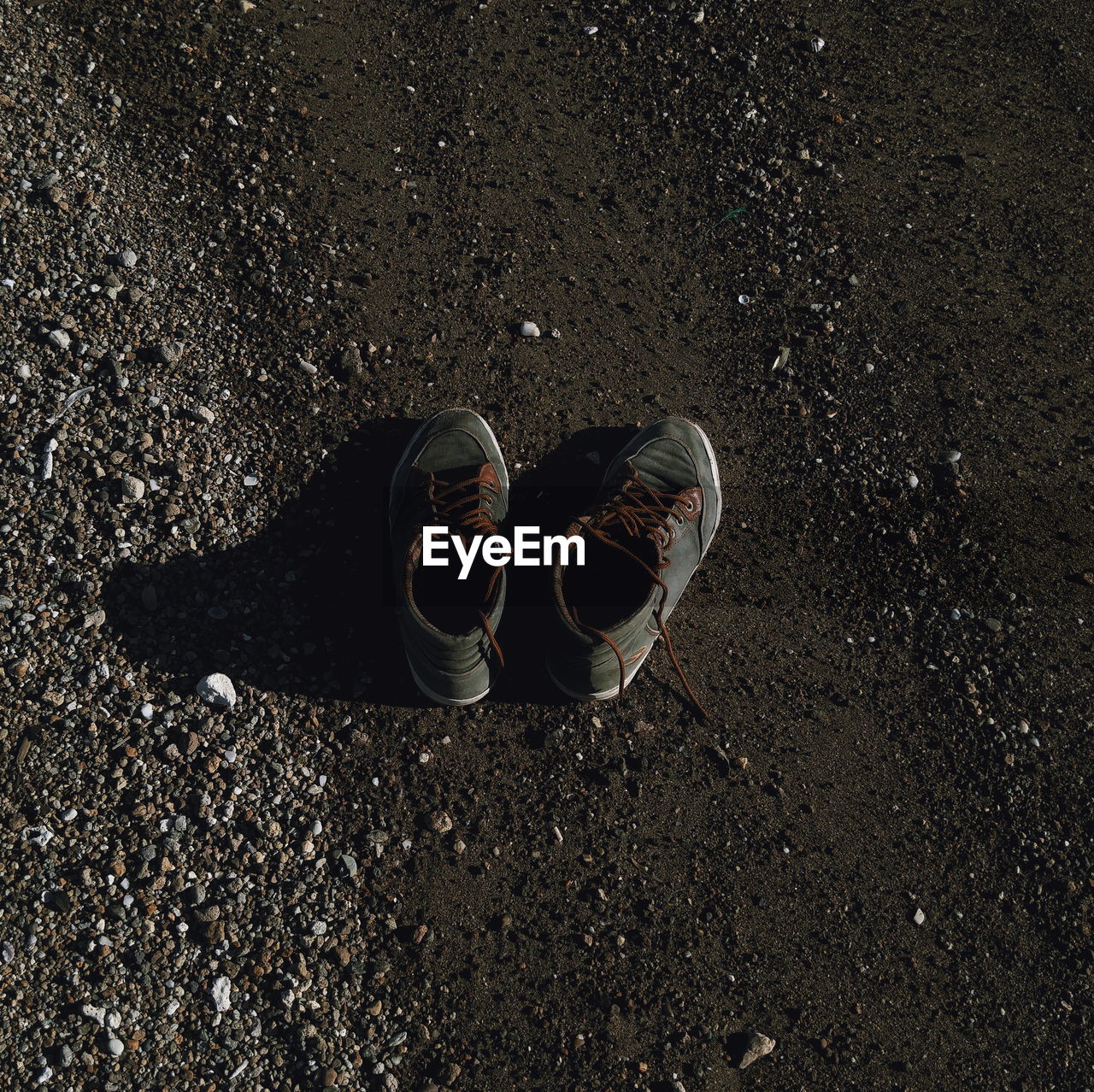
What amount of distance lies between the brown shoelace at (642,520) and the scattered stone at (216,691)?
1.41m

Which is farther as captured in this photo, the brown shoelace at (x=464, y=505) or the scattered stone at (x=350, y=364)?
the scattered stone at (x=350, y=364)

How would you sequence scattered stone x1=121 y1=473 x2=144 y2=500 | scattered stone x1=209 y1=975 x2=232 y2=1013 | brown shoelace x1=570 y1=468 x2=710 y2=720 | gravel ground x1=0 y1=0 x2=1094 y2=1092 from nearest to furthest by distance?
1. scattered stone x1=209 y1=975 x2=232 y2=1013
2. gravel ground x1=0 y1=0 x2=1094 y2=1092
3. brown shoelace x1=570 y1=468 x2=710 y2=720
4. scattered stone x1=121 y1=473 x2=144 y2=500

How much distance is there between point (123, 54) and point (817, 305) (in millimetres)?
3365

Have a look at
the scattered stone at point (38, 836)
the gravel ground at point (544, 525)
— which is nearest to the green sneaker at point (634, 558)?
the gravel ground at point (544, 525)

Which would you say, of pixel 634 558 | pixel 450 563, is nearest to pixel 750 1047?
pixel 634 558

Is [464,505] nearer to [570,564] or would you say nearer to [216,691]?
[570,564]

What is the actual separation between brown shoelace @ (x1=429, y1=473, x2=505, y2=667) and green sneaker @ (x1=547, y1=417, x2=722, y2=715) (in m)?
0.34

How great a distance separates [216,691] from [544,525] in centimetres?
149

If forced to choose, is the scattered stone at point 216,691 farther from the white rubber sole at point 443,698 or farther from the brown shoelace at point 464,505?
the brown shoelace at point 464,505

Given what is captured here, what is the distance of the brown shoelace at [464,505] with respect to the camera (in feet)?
10.2

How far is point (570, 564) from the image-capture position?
3.11m

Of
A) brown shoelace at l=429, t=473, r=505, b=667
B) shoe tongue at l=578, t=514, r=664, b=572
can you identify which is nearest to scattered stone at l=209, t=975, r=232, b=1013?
brown shoelace at l=429, t=473, r=505, b=667

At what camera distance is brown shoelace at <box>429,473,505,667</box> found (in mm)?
3107

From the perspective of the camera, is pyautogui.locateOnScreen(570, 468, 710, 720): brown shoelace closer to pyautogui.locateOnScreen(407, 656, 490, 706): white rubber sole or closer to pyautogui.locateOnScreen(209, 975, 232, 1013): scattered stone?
pyautogui.locateOnScreen(407, 656, 490, 706): white rubber sole
